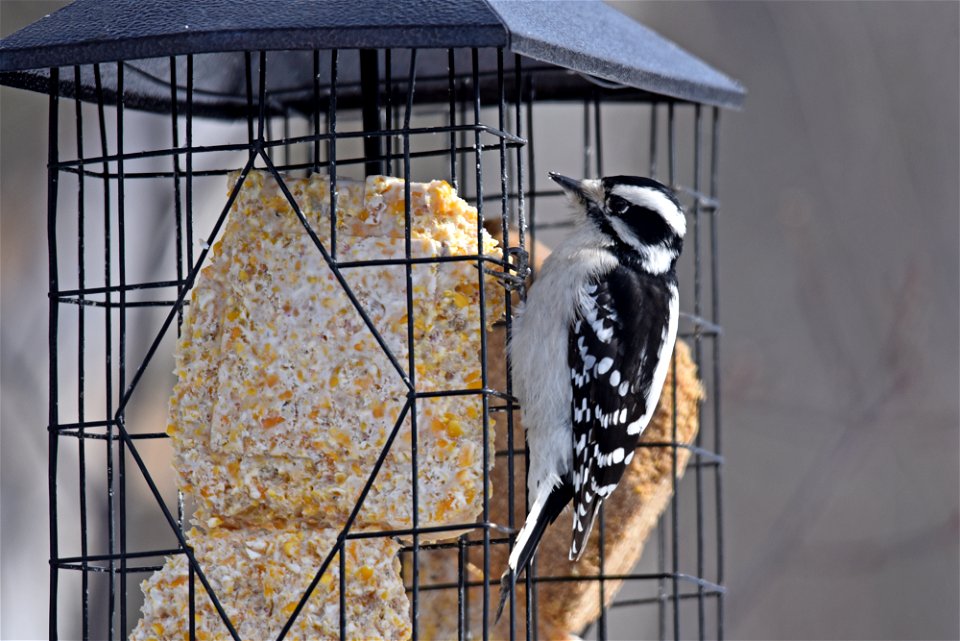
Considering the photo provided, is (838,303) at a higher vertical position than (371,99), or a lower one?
higher

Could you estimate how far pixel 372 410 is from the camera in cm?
365

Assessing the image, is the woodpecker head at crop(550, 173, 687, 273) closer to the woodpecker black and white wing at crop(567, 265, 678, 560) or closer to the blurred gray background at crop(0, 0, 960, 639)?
the woodpecker black and white wing at crop(567, 265, 678, 560)

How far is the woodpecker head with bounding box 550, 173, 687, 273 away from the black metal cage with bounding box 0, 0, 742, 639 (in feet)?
0.86

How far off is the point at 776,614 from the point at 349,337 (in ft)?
18.1

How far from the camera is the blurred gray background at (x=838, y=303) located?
8117 millimetres

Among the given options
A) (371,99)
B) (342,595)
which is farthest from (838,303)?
(342,595)

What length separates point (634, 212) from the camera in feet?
14.9

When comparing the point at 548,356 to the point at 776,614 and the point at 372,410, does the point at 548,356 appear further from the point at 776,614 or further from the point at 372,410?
the point at 776,614

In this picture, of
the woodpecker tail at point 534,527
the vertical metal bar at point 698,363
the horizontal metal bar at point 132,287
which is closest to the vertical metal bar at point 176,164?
the horizontal metal bar at point 132,287

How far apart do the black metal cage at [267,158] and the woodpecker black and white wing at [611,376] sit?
0.75 feet

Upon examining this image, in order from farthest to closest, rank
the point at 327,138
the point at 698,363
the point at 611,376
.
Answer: the point at 698,363
the point at 611,376
the point at 327,138

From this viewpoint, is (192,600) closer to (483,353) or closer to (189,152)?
(483,353)

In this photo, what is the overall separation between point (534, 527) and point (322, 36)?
1571mm

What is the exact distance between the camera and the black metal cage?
333 cm
